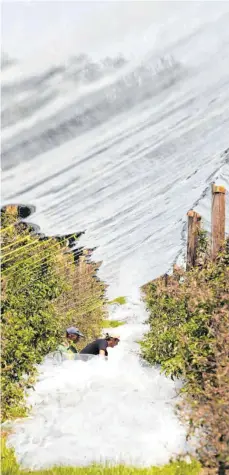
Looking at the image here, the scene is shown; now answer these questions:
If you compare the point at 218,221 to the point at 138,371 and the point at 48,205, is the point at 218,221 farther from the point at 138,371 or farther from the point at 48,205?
the point at 48,205

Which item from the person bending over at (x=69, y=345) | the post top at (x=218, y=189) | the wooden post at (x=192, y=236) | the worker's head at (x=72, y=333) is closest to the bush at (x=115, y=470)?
the person bending over at (x=69, y=345)

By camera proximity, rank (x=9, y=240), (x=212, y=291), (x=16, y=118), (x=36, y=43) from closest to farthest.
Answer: (x=36, y=43) → (x=16, y=118) → (x=212, y=291) → (x=9, y=240)

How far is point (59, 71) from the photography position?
2.77m


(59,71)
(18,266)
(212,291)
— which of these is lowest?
(212,291)

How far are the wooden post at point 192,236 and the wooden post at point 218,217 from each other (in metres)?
0.83

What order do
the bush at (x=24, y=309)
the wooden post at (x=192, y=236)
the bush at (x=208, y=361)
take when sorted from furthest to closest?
the wooden post at (x=192, y=236) < the bush at (x=24, y=309) < the bush at (x=208, y=361)

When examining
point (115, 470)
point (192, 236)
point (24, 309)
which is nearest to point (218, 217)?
point (192, 236)

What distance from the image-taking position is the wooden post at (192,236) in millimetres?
8688

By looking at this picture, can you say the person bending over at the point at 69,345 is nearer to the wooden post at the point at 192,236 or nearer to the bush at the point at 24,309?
the bush at the point at 24,309

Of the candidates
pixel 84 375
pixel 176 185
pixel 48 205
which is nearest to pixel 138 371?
pixel 84 375

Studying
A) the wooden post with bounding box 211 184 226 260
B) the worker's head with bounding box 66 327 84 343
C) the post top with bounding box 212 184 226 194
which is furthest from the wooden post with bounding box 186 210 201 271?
the worker's head with bounding box 66 327 84 343

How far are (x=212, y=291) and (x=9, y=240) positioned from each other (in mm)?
1654

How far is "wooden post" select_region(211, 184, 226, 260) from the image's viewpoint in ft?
24.3

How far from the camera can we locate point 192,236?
884cm
